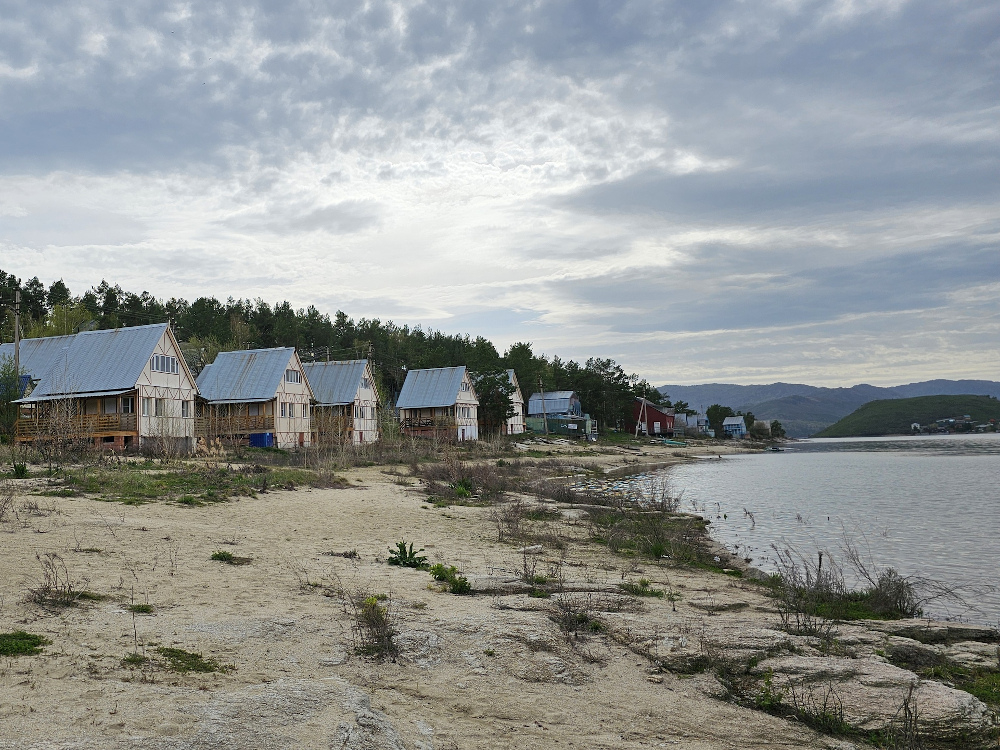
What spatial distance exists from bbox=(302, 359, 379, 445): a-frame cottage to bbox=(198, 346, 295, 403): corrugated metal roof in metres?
6.34

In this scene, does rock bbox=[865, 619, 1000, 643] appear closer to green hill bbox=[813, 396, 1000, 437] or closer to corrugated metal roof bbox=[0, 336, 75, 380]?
corrugated metal roof bbox=[0, 336, 75, 380]

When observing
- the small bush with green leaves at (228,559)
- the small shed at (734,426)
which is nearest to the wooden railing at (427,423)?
the small bush with green leaves at (228,559)

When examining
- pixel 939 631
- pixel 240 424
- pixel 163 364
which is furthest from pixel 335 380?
pixel 939 631

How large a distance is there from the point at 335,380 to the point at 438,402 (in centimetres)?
994

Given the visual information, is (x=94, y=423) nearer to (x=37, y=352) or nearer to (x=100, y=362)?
(x=100, y=362)

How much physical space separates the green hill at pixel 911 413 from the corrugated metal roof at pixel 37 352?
170177 millimetres

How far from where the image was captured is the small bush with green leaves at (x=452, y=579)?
32.6ft

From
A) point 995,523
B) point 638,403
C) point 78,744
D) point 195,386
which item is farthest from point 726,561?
point 638,403


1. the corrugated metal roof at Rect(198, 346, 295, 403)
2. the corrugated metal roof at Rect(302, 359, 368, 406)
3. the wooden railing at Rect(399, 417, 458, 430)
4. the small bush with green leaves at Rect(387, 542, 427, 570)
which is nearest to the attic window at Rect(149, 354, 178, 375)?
the corrugated metal roof at Rect(198, 346, 295, 403)

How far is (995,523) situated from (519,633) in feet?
63.0

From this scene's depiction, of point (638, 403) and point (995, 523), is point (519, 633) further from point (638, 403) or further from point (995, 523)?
point (638, 403)

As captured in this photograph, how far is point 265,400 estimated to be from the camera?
49781 millimetres

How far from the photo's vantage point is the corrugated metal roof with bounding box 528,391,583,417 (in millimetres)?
90812

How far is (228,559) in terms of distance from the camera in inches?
431
